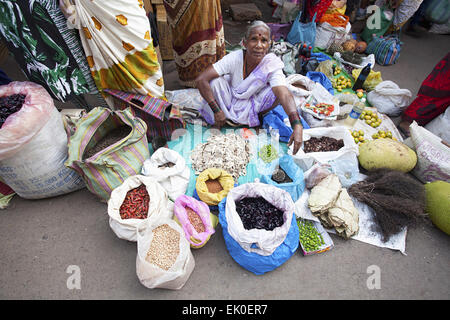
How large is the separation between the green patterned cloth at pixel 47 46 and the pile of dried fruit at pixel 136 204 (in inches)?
48.0

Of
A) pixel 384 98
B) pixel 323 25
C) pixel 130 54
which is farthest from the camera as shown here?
pixel 323 25

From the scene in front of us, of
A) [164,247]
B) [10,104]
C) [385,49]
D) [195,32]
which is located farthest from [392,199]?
[385,49]

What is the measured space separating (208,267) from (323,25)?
14.4 ft

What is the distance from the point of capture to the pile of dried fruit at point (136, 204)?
192 cm

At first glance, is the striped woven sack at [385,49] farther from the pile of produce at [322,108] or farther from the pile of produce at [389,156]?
the pile of produce at [389,156]

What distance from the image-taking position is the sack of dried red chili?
189 cm

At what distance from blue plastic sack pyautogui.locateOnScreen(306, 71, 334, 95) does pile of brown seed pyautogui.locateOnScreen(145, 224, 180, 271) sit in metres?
2.97

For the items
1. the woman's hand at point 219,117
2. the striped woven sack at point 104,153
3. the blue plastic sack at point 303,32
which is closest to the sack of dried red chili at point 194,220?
the striped woven sack at point 104,153

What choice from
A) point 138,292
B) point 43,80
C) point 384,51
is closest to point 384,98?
point 384,51

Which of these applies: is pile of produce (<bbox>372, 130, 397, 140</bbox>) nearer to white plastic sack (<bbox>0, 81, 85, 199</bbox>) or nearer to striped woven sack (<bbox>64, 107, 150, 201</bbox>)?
striped woven sack (<bbox>64, 107, 150, 201</bbox>)

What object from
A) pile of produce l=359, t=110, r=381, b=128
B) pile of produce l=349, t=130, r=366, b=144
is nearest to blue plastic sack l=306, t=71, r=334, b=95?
pile of produce l=359, t=110, r=381, b=128

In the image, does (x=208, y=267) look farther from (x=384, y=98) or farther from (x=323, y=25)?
(x=323, y=25)

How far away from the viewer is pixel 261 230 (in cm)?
171
